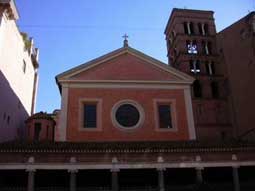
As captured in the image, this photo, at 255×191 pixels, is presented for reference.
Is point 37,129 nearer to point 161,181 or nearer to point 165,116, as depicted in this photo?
point 165,116

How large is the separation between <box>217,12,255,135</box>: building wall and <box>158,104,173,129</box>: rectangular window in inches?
376

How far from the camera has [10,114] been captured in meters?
22.7

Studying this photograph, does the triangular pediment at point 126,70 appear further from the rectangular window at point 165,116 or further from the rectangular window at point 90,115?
the rectangular window at point 165,116

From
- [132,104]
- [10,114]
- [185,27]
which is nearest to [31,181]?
[132,104]

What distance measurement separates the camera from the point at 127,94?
21.0 metres

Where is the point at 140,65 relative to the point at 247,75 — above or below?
below

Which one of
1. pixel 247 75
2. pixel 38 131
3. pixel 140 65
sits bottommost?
pixel 38 131

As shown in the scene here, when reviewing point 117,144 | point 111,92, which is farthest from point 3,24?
point 117,144

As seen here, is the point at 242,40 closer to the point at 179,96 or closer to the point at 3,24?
the point at 179,96

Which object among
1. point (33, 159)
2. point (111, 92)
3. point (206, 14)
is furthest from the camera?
point (206, 14)

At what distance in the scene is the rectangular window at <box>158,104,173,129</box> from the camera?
67.9ft

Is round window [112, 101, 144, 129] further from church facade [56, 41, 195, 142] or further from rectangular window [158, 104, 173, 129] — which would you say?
rectangular window [158, 104, 173, 129]

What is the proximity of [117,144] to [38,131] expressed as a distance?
10.6 meters

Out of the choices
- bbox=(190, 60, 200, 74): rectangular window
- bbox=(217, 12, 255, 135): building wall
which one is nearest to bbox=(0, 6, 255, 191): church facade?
bbox=(217, 12, 255, 135): building wall
